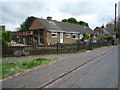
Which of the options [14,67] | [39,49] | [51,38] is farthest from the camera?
[51,38]

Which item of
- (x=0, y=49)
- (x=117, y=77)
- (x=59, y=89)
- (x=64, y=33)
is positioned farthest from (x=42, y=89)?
(x=64, y=33)

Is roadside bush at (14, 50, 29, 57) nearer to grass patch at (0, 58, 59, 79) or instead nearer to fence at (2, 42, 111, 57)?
fence at (2, 42, 111, 57)

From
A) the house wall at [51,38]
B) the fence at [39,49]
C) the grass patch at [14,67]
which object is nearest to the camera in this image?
the grass patch at [14,67]

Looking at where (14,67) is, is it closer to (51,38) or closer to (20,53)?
(20,53)

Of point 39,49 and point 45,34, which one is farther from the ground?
point 45,34

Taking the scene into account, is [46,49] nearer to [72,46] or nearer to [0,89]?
[72,46]

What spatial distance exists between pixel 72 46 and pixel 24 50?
5.63 m

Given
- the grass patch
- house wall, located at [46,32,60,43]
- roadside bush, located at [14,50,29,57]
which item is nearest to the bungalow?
house wall, located at [46,32,60,43]

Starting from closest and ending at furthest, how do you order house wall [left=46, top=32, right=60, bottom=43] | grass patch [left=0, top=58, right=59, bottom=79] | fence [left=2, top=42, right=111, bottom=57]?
grass patch [left=0, top=58, right=59, bottom=79]
fence [left=2, top=42, right=111, bottom=57]
house wall [left=46, top=32, right=60, bottom=43]

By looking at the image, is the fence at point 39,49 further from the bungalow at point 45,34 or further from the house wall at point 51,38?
the bungalow at point 45,34

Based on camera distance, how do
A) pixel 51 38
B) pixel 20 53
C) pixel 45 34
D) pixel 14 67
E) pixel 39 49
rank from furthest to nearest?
pixel 51 38 → pixel 45 34 → pixel 39 49 → pixel 20 53 → pixel 14 67

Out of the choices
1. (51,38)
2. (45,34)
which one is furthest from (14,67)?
(51,38)

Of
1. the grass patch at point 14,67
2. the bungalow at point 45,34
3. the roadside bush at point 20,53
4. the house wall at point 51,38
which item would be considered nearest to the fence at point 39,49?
the roadside bush at point 20,53

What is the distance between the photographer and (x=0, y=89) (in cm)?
439
